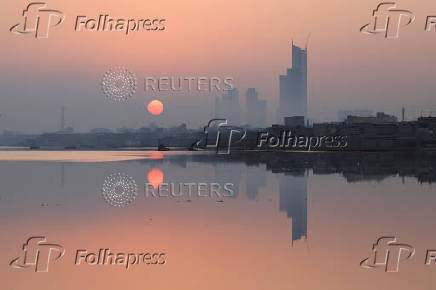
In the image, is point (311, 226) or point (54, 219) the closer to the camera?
point (311, 226)

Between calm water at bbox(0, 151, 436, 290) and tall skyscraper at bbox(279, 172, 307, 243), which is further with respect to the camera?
tall skyscraper at bbox(279, 172, 307, 243)

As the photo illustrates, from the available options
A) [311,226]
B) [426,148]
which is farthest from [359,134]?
[311,226]

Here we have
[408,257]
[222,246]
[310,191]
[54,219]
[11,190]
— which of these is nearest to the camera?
[408,257]

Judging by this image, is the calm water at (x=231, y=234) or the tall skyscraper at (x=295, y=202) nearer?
the calm water at (x=231, y=234)

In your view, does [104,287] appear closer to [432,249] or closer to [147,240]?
[147,240]

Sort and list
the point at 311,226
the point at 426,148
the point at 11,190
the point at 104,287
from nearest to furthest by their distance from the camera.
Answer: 1. the point at 104,287
2. the point at 311,226
3. the point at 11,190
4. the point at 426,148

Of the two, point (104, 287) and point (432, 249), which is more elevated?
point (432, 249)

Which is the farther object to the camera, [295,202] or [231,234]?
[295,202]

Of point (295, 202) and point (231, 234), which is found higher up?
point (295, 202)
